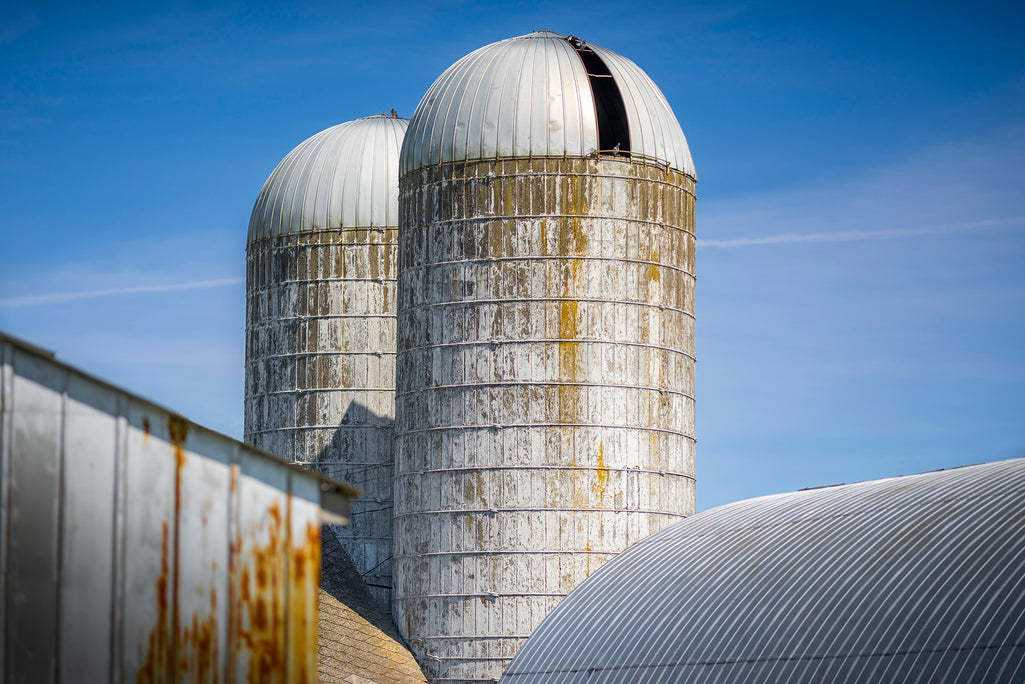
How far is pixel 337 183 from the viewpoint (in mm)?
48031

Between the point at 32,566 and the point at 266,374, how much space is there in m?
37.5

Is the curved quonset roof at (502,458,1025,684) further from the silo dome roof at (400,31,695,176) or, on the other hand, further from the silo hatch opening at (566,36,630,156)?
the silo dome roof at (400,31,695,176)

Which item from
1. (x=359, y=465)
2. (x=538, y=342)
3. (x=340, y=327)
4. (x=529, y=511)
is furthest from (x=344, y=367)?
(x=529, y=511)

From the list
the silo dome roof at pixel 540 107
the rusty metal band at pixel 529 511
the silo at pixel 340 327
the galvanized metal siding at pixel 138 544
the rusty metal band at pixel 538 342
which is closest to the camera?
the galvanized metal siding at pixel 138 544

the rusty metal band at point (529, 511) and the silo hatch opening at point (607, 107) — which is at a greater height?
the silo hatch opening at point (607, 107)

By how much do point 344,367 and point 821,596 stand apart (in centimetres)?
2374

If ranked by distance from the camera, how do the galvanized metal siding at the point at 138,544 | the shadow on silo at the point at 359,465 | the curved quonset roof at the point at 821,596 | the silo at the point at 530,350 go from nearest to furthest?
the galvanized metal siding at the point at 138,544, the curved quonset roof at the point at 821,596, the silo at the point at 530,350, the shadow on silo at the point at 359,465

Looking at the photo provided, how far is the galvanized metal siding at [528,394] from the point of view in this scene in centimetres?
3778

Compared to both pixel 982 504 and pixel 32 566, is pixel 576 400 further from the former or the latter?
pixel 32 566

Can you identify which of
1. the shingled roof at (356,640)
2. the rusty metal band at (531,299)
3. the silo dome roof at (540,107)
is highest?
the silo dome roof at (540,107)

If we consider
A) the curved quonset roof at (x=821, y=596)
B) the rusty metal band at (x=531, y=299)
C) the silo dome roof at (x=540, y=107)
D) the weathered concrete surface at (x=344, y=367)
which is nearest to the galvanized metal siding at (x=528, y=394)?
the rusty metal band at (x=531, y=299)

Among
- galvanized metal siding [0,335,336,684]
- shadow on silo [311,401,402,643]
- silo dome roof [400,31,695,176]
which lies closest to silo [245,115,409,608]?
shadow on silo [311,401,402,643]

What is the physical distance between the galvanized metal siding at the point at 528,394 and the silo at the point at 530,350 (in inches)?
1.7

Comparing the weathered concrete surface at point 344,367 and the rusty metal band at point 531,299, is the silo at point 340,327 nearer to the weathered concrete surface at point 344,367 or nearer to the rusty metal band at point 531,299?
the weathered concrete surface at point 344,367
